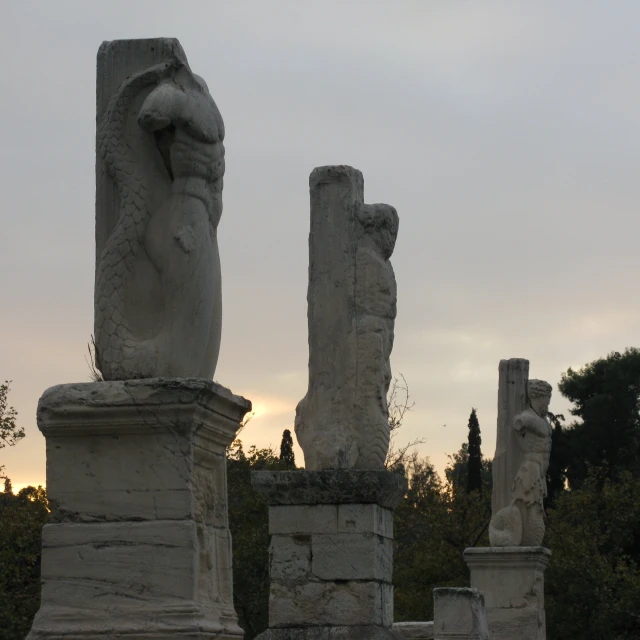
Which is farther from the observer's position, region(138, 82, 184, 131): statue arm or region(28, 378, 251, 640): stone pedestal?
region(138, 82, 184, 131): statue arm

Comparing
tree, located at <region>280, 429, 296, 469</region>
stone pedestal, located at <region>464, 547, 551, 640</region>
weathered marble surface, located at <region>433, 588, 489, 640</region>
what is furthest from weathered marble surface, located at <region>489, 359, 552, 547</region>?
tree, located at <region>280, 429, 296, 469</region>

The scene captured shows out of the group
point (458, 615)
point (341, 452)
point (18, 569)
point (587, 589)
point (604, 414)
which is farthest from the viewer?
point (604, 414)

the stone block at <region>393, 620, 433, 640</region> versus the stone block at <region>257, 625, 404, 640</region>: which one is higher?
the stone block at <region>257, 625, 404, 640</region>

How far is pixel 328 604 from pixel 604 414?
36.7 meters

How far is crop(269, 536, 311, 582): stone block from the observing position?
10648mm

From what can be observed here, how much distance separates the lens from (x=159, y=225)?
18.8 feet

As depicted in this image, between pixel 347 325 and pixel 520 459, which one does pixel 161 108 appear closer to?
pixel 347 325

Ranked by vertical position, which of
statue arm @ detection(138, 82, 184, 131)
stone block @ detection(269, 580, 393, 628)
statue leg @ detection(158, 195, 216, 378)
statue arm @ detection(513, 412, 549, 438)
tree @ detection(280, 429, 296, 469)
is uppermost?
tree @ detection(280, 429, 296, 469)

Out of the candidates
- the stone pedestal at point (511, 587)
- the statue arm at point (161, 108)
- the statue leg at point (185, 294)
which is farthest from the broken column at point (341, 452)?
the stone pedestal at point (511, 587)

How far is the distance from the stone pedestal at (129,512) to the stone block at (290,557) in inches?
203

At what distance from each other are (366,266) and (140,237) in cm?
596

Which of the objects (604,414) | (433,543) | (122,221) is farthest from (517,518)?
(604,414)

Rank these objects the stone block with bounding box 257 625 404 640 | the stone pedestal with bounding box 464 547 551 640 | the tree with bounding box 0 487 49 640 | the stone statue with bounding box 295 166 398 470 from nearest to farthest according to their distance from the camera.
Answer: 1. the stone block with bounding box 257 625 404 640
2. the stone statue with bounding box 295 166 398 470
3. the stone pedestal with bounding box 464 547 551 640
4. the tree with bounding box 0 487 49 640

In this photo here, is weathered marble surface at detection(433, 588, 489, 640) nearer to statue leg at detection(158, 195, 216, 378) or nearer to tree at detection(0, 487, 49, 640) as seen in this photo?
statue leg at detection(158, 195, 216, 378)
